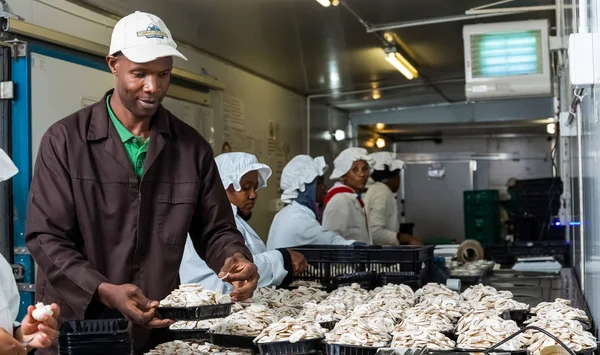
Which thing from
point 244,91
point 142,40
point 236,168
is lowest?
point 236,168

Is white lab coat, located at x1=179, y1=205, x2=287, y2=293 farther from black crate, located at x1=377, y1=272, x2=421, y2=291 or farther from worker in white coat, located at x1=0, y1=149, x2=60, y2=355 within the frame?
worker in white coat, located at x1=0, y1=149, x2=60, y2=355

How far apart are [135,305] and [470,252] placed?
461 centimetres

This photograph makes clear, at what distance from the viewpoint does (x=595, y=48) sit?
2.04 meters

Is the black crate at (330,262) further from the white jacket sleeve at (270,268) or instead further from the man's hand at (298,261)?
the white jacket sleeve at (270,268)

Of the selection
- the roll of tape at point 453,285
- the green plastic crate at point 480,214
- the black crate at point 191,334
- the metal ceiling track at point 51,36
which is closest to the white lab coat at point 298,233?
the roll of tape at point 453,285

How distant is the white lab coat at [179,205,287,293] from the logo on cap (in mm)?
1032

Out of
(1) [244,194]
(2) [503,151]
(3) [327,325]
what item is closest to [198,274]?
(1) [244,194]

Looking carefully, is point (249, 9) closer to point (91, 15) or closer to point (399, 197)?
point (91, 15)

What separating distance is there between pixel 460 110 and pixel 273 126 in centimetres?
519

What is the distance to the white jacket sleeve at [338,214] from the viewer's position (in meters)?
6.06

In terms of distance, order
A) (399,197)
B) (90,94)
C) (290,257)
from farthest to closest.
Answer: (399,197) < (90,94) < (290,257)

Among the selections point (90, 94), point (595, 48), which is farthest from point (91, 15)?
point (595, 48)

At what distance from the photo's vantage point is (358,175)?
647 cm

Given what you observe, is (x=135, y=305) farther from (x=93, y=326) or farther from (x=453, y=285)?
(x=453, y=285)
